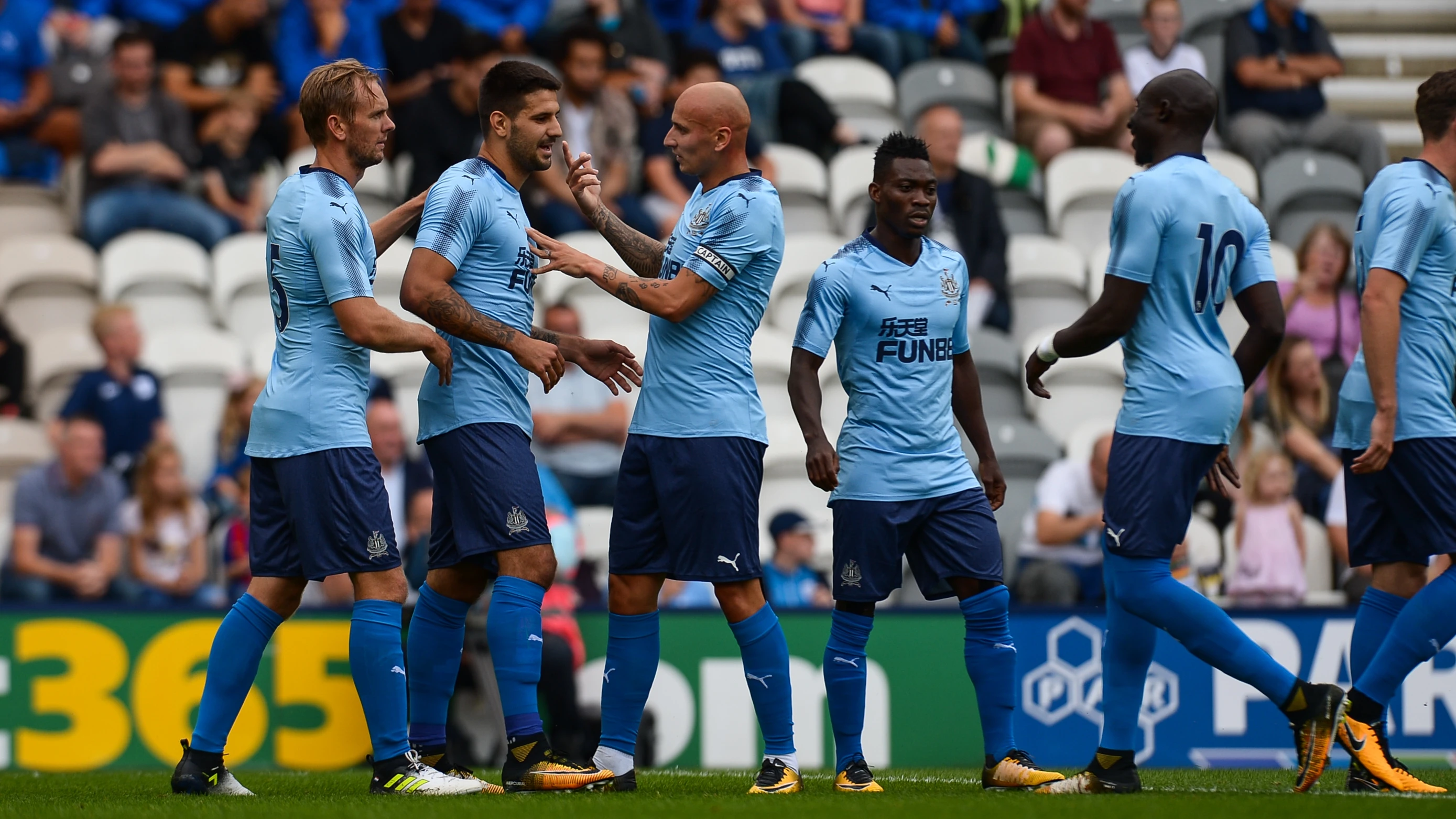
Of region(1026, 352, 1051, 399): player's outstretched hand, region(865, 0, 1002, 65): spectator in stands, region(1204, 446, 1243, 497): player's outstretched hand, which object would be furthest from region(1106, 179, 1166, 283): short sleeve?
region(865, 0, 1002, 65): spectator in stands

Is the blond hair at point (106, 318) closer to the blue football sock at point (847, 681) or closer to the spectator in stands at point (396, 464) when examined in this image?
the spectator in stands at point (396, 464)

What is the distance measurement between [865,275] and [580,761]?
3380 millimetres

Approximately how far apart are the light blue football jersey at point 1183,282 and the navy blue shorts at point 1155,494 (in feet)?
0.16

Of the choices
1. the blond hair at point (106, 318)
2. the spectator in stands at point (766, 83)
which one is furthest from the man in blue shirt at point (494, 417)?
the spectator in stands at point (766, 83)

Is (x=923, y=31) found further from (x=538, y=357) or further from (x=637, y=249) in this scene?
(x=538, y=357)

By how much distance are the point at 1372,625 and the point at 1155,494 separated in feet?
3.92

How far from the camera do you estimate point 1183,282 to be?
5.55m

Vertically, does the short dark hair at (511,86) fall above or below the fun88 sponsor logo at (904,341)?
above

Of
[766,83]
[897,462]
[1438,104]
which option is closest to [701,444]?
[897,462]

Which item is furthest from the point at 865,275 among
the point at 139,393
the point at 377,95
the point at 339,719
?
the point at 139,393

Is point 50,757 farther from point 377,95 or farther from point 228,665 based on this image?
point 377,95

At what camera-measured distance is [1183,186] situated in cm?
554

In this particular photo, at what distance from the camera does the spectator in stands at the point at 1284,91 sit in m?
13.3

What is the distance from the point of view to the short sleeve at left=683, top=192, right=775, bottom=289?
577 centimetres
